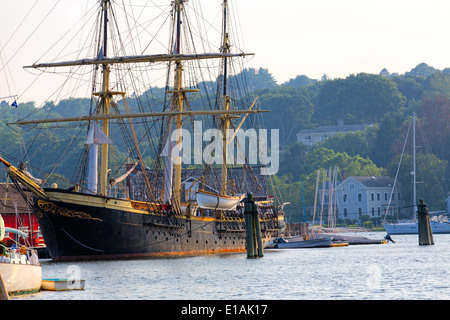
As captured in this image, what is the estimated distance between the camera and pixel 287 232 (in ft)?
347

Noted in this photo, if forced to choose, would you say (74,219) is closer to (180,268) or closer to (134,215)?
(134,215)

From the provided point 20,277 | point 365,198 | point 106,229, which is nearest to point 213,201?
point 106,229

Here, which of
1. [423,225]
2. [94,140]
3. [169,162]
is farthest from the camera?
[423,225]

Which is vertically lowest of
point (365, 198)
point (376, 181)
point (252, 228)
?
point (252, 228)

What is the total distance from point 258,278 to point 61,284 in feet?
35.8

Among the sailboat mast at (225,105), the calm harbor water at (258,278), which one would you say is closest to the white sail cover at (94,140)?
the calm harbor water at (258,278)

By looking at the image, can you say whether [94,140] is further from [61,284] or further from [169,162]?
[61,284]

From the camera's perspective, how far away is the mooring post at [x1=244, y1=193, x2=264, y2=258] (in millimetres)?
60062

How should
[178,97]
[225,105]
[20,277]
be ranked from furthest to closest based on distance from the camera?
1. [225,105]
2. [178,97]
3. [20,277]

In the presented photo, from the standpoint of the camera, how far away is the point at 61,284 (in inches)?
1550

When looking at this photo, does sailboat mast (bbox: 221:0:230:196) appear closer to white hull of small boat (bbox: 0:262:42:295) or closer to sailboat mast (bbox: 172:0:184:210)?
sailboat mast (bbox: 172:0:184:210)

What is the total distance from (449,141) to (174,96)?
352ft
